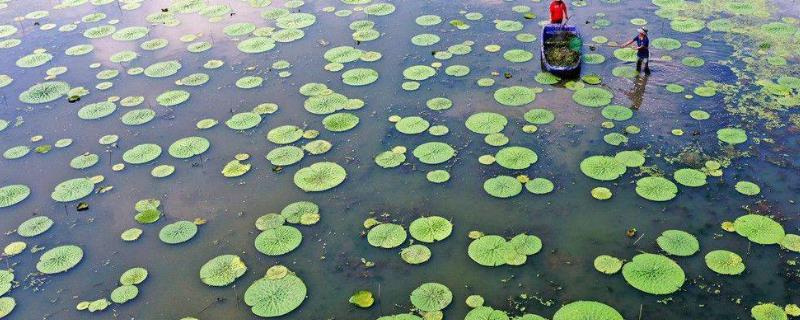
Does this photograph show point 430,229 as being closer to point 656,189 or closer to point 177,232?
point 656,189

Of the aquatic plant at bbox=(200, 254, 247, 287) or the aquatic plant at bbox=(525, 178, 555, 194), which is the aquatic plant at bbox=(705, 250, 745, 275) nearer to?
the aquatic plant at bbox=(525, 178, 555, 194)

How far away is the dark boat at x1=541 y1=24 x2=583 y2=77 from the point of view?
10.1 m

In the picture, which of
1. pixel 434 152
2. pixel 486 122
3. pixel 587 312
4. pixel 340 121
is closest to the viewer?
pixel 587 312

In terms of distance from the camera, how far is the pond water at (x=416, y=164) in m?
6.51

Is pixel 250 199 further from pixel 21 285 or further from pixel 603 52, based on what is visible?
pixel 603 52

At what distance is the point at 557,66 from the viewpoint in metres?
10.1

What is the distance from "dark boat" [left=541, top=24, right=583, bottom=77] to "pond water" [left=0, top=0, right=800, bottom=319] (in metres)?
0.18

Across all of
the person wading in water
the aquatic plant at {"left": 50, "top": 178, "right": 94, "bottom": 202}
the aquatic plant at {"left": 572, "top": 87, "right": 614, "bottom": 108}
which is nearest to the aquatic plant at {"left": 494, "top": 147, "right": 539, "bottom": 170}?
the aquatic plant at {"left": 572, "top": 87, "right": 614, "bottom": 108}

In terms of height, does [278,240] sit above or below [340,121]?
below

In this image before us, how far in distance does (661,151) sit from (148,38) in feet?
31.6

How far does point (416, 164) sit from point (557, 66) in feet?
11.0

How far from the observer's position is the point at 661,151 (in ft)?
27.4

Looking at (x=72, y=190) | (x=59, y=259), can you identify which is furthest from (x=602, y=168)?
(x=72, y=190)

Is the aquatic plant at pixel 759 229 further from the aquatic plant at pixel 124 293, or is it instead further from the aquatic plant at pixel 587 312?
the aquatic plant at pixel 124 293
